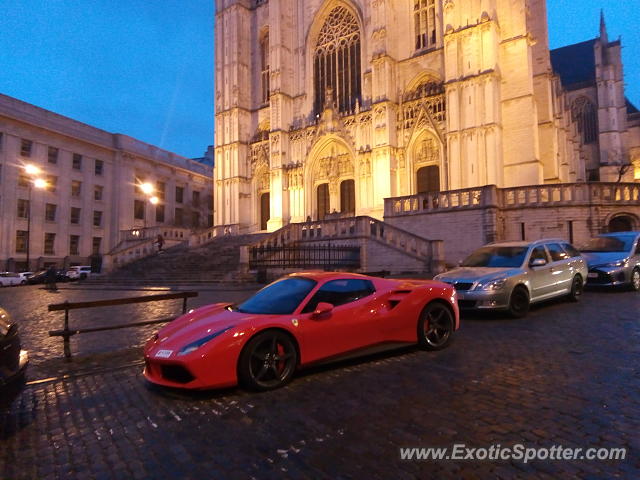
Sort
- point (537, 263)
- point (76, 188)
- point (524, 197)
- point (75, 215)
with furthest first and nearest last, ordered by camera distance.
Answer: point (76, 188) < point (75, 215) < point (524, 197) < point (537, 263)

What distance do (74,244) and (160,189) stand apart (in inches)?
465

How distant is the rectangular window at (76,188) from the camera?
4131cm

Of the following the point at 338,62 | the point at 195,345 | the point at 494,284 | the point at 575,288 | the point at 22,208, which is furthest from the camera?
the point at 22,208

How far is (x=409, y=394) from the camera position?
407 cm

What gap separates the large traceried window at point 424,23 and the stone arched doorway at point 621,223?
56.4 feet

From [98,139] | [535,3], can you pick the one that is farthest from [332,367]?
[98,139]

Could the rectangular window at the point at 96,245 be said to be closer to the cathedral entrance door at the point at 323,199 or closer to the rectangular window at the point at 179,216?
the rectangular window at the point at 179,216

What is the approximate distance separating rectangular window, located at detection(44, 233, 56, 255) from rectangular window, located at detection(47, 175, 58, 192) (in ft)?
14.6

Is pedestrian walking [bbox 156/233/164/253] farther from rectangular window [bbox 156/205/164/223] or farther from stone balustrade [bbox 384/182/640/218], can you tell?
rectangular window [bbox 156/205/164/223]

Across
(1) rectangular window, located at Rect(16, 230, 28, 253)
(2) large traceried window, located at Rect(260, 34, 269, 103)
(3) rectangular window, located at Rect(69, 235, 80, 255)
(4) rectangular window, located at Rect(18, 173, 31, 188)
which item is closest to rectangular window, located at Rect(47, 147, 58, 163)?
(4) rectangular window, located at Rect(18, 173, 31, 188)

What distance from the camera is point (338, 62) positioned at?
1268 inches

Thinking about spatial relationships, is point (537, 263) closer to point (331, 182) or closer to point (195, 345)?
point (195, 345)

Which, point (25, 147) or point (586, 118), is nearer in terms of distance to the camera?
point (25, 147)

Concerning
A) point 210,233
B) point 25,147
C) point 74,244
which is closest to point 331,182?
point 210,233
